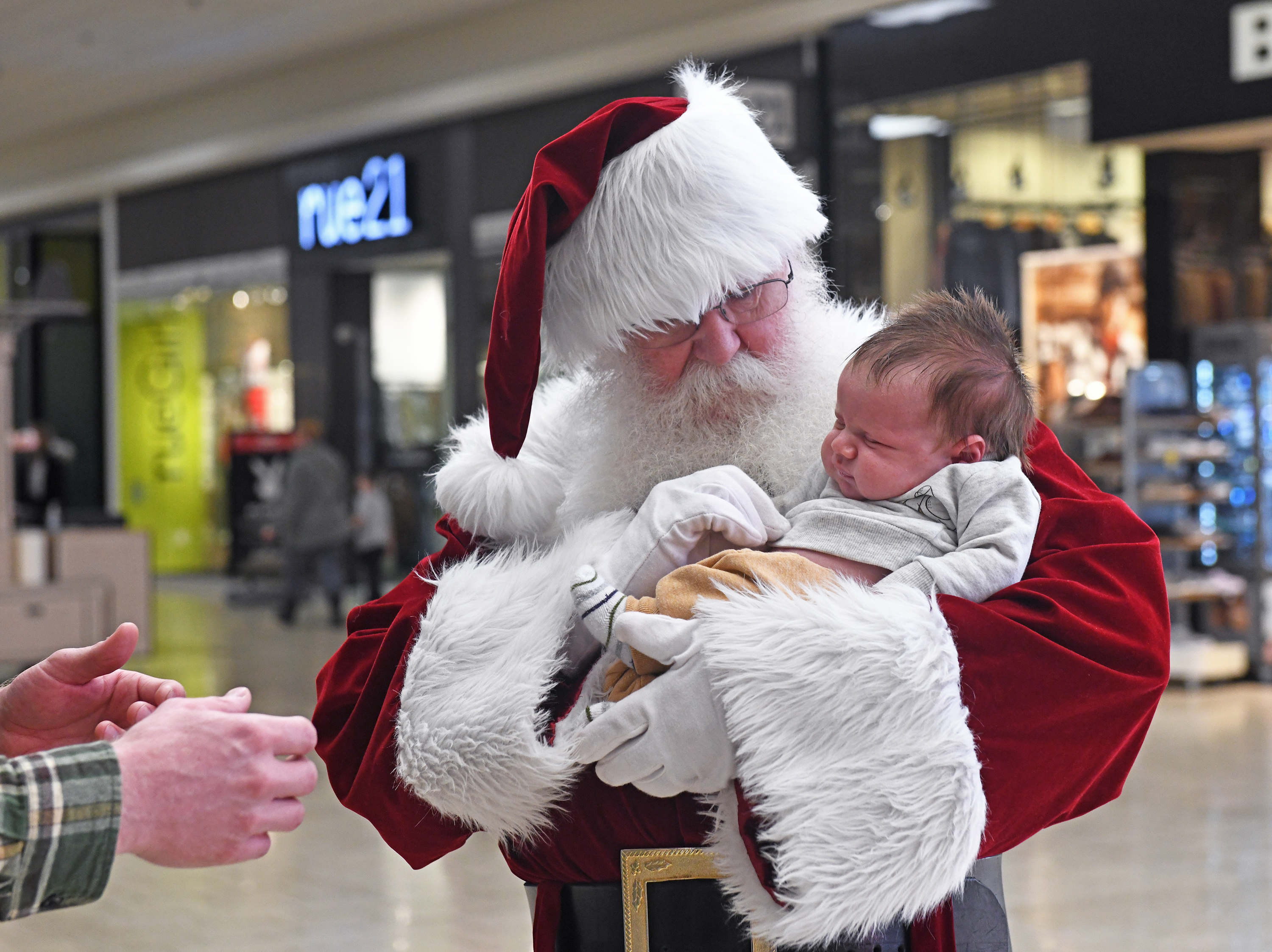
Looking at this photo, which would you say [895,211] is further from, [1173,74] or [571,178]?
[571,178]

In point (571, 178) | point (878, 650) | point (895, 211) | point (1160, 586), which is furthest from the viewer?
point (895, 211)

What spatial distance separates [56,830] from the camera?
1.16m

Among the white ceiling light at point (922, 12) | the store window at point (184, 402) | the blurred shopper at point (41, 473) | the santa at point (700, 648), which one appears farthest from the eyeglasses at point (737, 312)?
the store window at point (184, 402)

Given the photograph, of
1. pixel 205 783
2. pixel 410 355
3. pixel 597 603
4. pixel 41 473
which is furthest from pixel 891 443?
pixel 41 473

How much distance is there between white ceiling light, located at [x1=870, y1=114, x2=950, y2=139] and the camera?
9.78m

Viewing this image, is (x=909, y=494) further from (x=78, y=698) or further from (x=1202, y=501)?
(x=1202, y=501)

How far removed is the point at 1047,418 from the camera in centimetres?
933

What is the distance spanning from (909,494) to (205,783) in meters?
0.72

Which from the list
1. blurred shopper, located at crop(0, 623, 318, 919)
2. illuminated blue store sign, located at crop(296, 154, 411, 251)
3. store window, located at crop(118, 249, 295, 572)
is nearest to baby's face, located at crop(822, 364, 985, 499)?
blurred shopper, located at crop(0, 623, 318, 919)

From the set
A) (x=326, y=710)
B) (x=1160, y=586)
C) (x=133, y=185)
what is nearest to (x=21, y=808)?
(x=326, y=710)

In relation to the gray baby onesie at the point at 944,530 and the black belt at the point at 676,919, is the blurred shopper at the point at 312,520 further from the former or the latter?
the gray baby onesie at the point at 944,530

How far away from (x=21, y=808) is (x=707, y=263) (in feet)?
2.91

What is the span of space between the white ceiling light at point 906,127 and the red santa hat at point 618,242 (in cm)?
851

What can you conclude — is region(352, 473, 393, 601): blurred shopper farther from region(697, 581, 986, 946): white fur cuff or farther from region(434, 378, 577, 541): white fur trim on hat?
region(697, 581, 986, 946): white fur cuff
